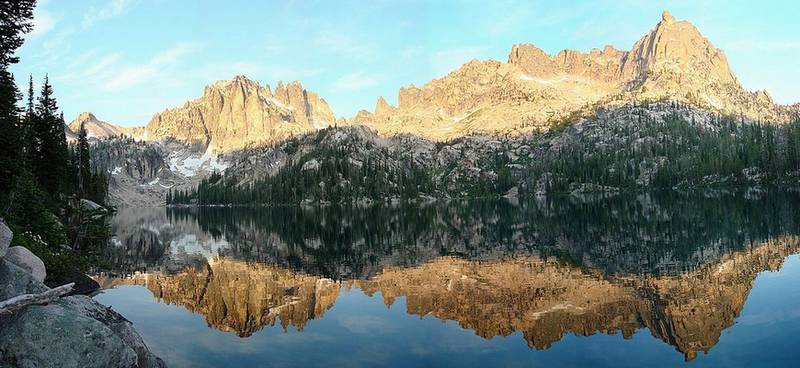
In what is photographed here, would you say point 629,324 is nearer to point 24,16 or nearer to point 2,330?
point 2,330

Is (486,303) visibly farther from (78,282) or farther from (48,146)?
(48,146)

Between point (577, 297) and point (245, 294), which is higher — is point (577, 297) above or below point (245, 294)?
above

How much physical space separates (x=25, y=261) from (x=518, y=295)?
27372 mm

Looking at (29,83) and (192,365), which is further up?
(29,83)

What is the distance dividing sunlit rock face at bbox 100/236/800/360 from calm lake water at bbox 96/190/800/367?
14 centimetres

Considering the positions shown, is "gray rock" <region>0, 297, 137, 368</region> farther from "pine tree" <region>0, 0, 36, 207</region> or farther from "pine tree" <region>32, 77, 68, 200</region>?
"pine tree" <region>32, 77, 68, 200</region>

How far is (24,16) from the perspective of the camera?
31.2 m

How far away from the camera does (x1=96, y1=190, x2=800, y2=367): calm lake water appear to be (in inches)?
894

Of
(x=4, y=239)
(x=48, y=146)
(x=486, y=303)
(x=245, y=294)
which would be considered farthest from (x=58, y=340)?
(x=48, y=146)

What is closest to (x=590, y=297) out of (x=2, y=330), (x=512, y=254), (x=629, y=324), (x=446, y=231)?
(x=629, y=324)

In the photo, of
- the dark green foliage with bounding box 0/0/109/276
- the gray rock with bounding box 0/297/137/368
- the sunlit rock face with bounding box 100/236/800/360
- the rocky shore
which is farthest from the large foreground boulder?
the gray rock with bounding box 0/297/137/368

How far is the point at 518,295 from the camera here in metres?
33.3

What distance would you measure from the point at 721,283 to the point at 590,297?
997 cm

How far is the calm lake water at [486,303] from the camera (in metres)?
22.7
